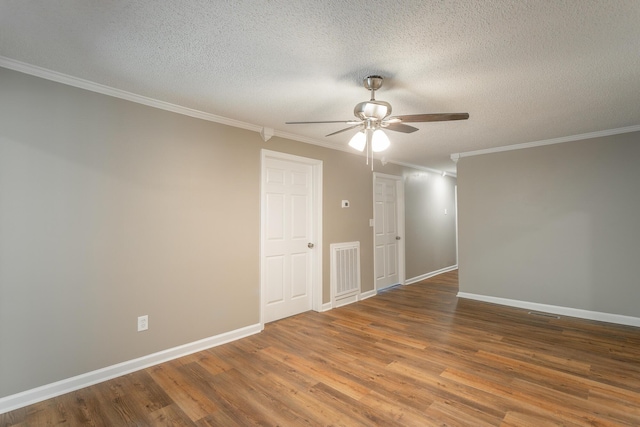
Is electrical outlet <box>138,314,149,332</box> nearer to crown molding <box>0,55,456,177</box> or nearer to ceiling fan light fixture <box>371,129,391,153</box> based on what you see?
crown molding <box>0,55,456,177</box>

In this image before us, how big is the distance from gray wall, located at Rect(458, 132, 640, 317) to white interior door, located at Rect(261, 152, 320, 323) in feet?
8.66

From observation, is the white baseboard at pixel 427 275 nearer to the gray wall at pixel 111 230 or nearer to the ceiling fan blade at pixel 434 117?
the gray wall at pixel 111 230

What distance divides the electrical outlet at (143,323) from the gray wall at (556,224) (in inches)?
180

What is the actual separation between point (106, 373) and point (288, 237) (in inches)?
89.8

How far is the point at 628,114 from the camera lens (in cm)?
317

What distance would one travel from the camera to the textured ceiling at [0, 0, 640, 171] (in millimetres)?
1591

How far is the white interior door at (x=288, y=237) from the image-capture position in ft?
12.4

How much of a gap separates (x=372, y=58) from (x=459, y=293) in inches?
169

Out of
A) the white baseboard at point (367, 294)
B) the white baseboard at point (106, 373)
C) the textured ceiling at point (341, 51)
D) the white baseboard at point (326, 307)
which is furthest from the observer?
the white baseboard at point (367, 294)

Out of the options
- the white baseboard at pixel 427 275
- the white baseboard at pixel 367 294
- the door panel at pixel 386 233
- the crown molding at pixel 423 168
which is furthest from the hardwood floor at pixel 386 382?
the crown molding at pixel 423 168

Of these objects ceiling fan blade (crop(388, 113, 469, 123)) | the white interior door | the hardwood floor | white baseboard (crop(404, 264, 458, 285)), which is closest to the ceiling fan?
ceiling fan blade (crop(388, 113, 469, 123))

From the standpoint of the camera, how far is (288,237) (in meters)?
4.01

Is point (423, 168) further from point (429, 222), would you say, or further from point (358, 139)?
point (358, 139)

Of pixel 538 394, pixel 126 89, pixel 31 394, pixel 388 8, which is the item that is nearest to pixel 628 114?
pixel 538 394
